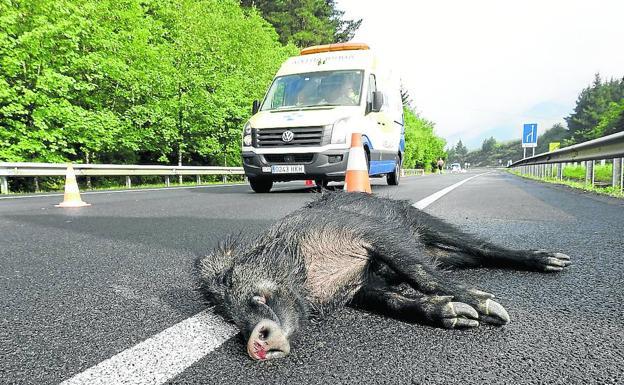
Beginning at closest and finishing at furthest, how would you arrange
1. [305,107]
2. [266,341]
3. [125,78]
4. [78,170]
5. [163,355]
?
[266,341]
[163,355]
[305,107]
[78,170]
[125,78]

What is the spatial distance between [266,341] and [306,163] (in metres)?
7.92

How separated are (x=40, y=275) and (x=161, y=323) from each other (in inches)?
52.2

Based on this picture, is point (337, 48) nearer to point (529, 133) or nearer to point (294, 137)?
point (294, 137)

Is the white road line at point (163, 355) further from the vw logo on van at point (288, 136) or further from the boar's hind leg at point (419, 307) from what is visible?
the vw logo on van at point (288, 136)

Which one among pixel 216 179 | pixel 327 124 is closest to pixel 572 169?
pixel 327 124

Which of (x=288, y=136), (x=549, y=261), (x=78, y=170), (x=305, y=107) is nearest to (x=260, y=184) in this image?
(x=288, y=136)

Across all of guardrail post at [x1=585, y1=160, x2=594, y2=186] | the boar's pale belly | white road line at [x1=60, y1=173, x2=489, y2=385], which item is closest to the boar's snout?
white road line at [x1=60, y1=173, x2=489, y2=385]

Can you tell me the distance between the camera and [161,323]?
6.18 feet

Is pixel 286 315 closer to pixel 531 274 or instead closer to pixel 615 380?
pixel 615 380

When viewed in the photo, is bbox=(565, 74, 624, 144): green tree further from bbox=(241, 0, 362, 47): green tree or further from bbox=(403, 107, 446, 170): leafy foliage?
bbox=(241, 0, 362, 47): green tree

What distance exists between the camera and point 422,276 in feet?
6.66

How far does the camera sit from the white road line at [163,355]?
1.38 meters

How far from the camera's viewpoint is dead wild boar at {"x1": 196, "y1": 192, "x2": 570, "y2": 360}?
1.68 meters

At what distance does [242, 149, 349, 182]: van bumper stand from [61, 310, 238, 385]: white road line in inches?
291
